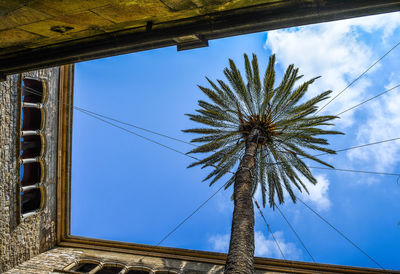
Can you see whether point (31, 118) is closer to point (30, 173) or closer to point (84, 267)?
point (30, 173)

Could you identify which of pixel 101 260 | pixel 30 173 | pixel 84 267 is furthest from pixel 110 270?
pixel 30 173

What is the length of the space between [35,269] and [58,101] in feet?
27.2

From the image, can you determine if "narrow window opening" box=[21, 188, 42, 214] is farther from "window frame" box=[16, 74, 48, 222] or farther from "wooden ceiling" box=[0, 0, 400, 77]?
"wooden ceiling" box=[0, 0, 400, 77]

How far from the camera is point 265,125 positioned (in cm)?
1276

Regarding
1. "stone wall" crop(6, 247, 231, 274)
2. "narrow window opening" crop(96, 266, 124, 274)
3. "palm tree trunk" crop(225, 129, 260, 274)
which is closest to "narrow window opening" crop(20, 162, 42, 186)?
"stone wall" crop(6, 247, 231, 274)

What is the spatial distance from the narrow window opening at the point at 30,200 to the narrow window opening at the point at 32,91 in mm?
4433

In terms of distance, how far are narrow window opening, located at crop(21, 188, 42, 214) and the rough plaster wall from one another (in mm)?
408

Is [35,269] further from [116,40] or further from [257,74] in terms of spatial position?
[257,74]

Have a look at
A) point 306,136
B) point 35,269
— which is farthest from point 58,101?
point 306,136

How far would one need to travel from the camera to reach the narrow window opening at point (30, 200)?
515 inches

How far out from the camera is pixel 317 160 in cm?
1296

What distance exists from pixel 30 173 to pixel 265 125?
11655 millimetres

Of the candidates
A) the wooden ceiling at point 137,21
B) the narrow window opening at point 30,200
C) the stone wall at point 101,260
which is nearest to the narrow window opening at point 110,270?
the stone wall at point 101,260

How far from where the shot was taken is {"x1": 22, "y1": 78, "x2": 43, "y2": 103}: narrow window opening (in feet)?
42.0
